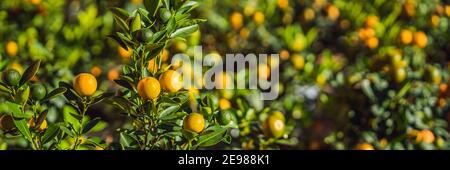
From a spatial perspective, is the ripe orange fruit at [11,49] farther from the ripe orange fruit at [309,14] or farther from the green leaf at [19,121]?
the ripe orange fruit at [309,14]

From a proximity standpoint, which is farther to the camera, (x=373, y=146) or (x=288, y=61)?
(x=288, y=61)

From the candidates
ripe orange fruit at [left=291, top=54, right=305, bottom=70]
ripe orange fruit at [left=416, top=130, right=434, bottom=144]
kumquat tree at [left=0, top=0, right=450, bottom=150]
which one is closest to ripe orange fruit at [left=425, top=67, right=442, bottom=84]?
kumquat tree at [left=0, top=0, right=450, bottom=150]

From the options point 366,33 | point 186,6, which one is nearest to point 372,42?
point 366,33

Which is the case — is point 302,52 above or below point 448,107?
above

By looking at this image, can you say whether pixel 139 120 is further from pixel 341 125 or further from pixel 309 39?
pixel 309 39

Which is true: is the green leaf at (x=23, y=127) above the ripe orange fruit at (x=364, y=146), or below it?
above

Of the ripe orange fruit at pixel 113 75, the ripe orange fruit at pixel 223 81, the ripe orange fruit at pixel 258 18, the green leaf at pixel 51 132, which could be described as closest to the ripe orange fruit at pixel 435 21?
the ripe orange fruit at pixel 258 18
